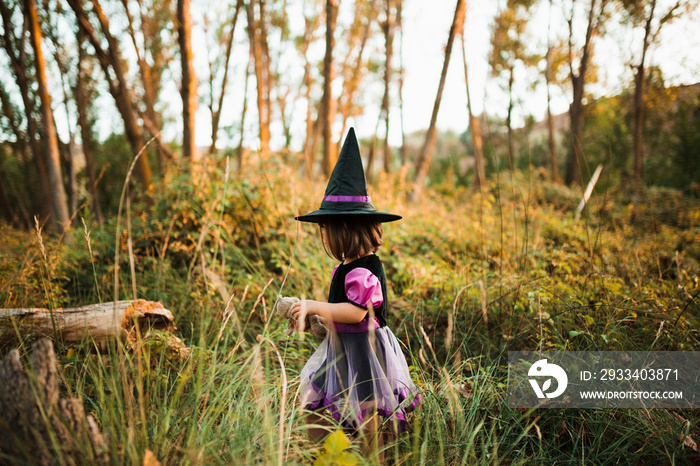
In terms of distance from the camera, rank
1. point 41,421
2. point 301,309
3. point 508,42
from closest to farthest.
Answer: point 41,421 → point 301,309 → point 508,42

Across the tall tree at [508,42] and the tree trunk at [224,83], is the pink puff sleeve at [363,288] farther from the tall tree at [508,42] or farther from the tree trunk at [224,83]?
the tall tree at [508,42]

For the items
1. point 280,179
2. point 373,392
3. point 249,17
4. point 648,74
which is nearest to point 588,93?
point 648,74

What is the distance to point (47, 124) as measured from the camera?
5.48 m

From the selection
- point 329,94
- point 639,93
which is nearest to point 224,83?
point 329,94

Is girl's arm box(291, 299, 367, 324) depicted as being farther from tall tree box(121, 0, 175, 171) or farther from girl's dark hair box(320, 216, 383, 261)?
tall tree box(121, 0, 175, 171)

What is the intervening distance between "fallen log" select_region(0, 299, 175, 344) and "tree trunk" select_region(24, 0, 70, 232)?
12.0 feet

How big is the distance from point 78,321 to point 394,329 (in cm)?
199

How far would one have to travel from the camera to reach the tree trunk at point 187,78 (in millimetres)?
4859

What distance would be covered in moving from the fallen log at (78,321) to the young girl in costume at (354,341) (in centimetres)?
110

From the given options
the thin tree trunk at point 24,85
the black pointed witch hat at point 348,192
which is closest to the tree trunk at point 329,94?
the thin tree trunk at point 24,85

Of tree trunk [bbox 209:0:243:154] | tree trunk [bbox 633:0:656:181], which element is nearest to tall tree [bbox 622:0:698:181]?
tree trunk [bbox 633:0:656:181]

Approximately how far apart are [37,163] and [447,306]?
7798 millimetres

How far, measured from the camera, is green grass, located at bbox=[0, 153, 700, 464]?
52.2 inches

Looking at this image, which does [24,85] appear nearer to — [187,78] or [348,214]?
[187,78]
